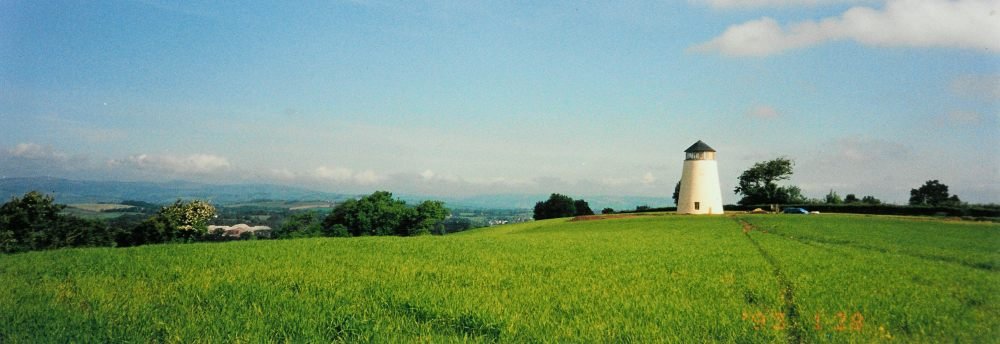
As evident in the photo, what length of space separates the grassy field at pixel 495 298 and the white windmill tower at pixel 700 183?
45820 millimetres

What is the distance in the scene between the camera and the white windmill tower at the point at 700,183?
2566 inches

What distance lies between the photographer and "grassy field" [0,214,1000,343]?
777 centimetres

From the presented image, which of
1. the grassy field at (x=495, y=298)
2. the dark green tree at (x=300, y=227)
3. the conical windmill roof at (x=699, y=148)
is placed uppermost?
the conical windmill roof at (x=699, y=148)

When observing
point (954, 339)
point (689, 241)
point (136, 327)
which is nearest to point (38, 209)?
point (136, 327)

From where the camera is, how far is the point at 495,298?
10.2 m

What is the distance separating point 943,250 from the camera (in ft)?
74.8

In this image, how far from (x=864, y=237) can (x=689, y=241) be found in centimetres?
1086

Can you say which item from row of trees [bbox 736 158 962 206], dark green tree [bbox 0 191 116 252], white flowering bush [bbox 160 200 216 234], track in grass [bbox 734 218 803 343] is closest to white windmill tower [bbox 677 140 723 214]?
row of trees [bbox 736 158 962 206]

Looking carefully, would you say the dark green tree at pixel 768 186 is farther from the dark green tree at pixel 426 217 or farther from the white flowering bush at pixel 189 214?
the white flowering bush at pixel 189 214

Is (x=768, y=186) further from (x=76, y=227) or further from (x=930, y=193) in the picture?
(x=76, y=227)

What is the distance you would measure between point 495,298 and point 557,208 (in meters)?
98.6

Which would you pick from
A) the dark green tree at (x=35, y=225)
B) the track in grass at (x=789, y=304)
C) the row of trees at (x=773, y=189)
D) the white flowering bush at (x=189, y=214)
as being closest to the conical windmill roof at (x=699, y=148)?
the row of trees at (x=773, y=189)

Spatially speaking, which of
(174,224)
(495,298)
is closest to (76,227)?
(174,224)

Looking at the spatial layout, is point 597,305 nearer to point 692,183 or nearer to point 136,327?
point 136,327
